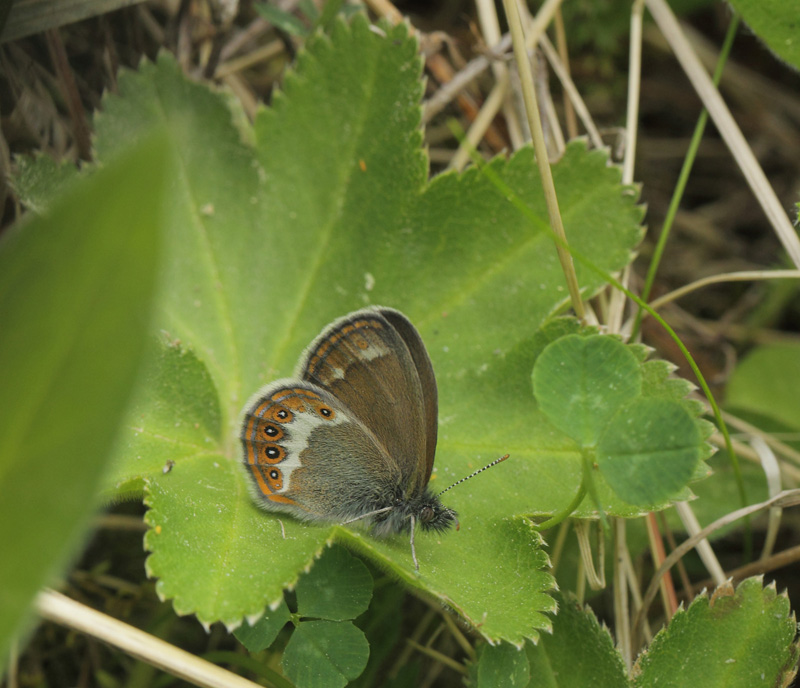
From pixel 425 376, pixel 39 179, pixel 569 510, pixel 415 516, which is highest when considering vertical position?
pixel 39 179

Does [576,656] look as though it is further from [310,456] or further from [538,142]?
[538,142]

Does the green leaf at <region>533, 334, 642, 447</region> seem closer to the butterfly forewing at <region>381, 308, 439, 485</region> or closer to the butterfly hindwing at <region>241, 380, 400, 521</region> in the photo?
the butterfly forewing at <region>381, 308, 439, 485</region>

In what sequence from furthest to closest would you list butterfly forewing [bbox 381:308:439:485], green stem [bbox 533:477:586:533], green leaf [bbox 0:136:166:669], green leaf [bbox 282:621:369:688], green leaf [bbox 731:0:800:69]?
green leaf [bbox 731:0:800:69], butterfly forewing [bbox 381:308:439:485], green leaf [bbox 282:621:369:688], green stem [bbox 533:477:586:533], green leaf [bbox 0:136:166:669]

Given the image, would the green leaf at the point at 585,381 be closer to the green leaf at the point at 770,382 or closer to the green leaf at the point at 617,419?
the green leaf at the point at 617,419

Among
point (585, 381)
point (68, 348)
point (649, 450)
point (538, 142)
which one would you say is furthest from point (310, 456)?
point (68, 348)

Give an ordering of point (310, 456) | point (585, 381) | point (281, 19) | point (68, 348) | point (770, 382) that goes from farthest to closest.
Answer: point (770, 382), point (281, 19), point (310, 456), point (585, 381), point (68, 348)

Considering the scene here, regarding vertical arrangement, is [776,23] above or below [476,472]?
above

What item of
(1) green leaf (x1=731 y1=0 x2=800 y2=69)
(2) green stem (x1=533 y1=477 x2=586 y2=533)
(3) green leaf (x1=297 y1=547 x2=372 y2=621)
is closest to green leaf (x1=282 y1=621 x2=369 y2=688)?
(3) green leaf (x1=297 y1=547 x2=372 y2=621)
